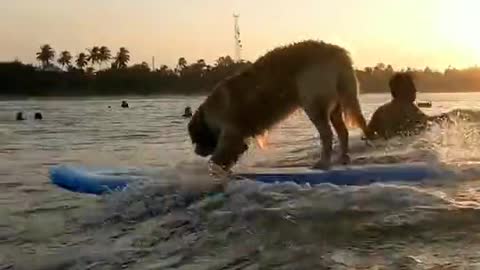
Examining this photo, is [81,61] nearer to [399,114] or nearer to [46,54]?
[46,54]

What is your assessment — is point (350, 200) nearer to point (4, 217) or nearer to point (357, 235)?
point (357, 235)

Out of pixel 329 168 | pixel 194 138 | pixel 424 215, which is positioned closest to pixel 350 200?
pixel 424 215

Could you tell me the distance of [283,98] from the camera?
9.96 meters

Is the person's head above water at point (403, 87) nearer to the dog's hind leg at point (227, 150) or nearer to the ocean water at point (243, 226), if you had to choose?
the ocean water at point (243, 226)

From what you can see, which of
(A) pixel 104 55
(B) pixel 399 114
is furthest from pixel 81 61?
(B) pixel 399 114

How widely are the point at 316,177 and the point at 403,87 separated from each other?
458 cm

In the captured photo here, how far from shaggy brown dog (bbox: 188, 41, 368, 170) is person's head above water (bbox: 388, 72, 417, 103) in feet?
6.74

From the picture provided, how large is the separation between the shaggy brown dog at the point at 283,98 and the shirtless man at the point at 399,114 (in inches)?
72.6

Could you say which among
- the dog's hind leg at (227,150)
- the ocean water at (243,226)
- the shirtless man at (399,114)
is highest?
the shirtless man at (399,114)

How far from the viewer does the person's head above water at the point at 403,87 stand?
1220 cm

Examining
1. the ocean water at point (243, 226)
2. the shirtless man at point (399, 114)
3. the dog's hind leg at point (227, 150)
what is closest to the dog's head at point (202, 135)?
the dog's hind leg at point (227, 150)

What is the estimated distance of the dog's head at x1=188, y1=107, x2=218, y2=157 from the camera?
1041 cm

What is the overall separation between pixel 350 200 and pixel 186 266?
5.95 feet

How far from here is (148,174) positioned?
8.76 meters
